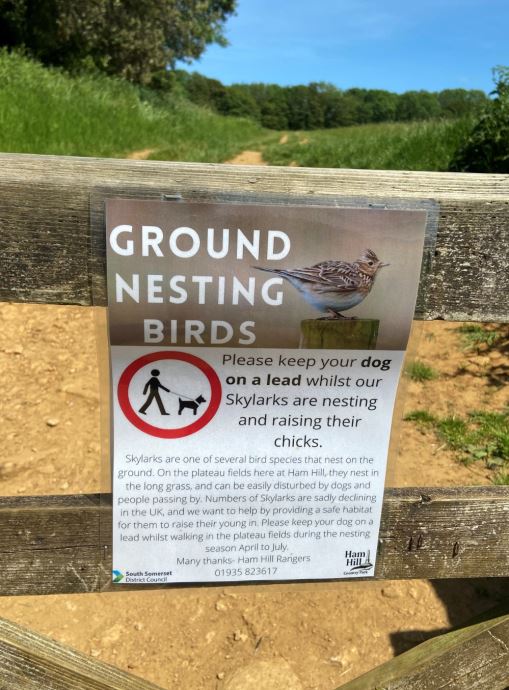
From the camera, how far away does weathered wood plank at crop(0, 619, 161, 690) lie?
1.42 metres

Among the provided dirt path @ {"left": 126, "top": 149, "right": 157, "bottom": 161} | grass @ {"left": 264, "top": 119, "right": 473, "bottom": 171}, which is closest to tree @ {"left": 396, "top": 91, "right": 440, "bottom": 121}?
grass @ {"left": 264, "top": 119, "right": 473, "bottom": 171}

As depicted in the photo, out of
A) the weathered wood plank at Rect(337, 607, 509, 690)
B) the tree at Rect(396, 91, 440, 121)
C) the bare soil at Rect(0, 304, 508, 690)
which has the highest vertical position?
the tree at Rect(396, 91, 440, 121)

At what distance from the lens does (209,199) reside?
115 cm

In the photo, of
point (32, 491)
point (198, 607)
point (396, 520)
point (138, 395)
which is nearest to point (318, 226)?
point (138, 395)

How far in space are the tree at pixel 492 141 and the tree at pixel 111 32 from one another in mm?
16968

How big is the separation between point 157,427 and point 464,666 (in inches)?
40.5

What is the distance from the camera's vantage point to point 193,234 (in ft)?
3.75

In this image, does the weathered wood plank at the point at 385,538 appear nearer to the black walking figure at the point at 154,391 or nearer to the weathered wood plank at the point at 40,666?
the weathered wood plank at the point at 40,666

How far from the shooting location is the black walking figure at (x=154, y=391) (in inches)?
49.4

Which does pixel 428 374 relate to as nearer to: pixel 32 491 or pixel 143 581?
pixel 32 491

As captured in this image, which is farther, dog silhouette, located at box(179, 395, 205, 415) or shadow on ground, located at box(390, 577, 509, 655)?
shadow on ground, located at box(390, 577, 509, 655)

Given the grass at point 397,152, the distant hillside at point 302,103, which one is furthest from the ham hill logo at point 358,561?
the distant hillside at point 302,103

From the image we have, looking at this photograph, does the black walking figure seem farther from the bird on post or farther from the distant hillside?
the distant hillside

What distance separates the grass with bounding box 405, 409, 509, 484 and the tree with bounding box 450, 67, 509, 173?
9.52ft
